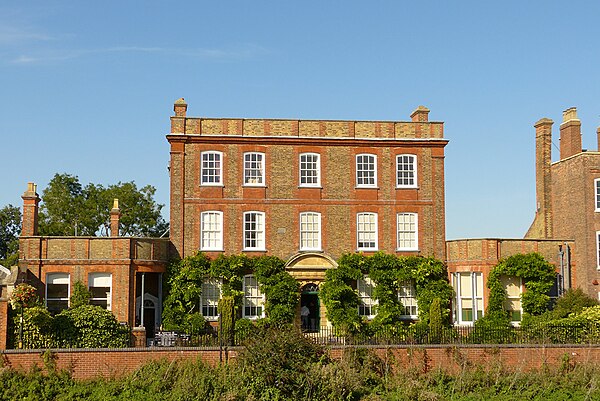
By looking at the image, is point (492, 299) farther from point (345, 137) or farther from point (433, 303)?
point (345, 137)

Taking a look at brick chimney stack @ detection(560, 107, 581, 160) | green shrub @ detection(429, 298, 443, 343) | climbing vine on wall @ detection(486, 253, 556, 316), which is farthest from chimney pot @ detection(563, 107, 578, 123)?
green shrub @ detection(429, 298, 443, 343)

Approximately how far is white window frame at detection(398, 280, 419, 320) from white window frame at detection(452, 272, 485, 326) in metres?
1.79

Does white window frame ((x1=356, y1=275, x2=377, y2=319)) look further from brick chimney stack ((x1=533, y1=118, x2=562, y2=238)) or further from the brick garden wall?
brick chimney stack ((x1=533, y1=118, x2=562, y2=238))

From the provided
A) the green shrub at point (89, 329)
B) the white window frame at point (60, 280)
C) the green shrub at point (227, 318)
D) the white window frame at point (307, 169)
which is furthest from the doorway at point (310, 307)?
the white window frame at point (60, 280)

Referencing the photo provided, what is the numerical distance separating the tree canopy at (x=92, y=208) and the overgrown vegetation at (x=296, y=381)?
29592 mm

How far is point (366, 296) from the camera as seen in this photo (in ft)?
113

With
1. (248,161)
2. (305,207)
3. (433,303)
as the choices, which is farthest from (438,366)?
(248,161)

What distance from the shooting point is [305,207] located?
1373 inches

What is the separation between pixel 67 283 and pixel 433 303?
15.0 m

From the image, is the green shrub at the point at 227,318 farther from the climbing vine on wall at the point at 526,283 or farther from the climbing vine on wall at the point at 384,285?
the climbing vine on wall at the point at 526,283

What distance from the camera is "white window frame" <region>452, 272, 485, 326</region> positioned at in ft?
112

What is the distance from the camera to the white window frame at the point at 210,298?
33.5m

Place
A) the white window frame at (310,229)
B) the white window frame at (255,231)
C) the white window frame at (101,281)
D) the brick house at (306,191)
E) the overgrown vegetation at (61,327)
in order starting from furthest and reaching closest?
1. the white window frame at (310,229)
2. the white window frame at (255,231)
3. the brick house at (306,191)
4. the white window frame at (101,281)
5. the overgrown vegetation at (61,327)

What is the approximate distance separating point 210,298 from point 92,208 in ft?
77.6
